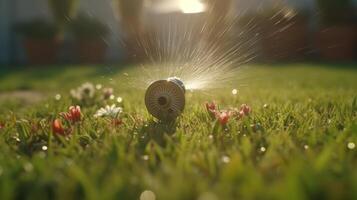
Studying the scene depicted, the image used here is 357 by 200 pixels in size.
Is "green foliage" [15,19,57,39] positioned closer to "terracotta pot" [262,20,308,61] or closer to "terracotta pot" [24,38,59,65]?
"terracotta pot" [24,38,59,65]

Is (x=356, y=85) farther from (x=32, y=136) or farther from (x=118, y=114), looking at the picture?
(x=32, y=136)

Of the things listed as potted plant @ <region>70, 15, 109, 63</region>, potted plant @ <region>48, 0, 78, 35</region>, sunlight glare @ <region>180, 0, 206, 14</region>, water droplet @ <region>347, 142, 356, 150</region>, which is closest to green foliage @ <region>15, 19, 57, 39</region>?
potted plant @ <region>48, 0, 78, 35</region>

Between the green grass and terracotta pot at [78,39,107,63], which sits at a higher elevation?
the green grass

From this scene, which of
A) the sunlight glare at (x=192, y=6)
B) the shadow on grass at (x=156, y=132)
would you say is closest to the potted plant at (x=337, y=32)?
the sunlight glare at (x=192, y=6)

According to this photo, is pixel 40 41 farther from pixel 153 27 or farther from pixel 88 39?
pixel 153 27

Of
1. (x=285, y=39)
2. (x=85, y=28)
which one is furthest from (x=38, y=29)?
(x=285, y=39)

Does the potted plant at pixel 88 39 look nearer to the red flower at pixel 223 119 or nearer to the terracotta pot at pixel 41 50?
the terracotta pot at pixel 41 50

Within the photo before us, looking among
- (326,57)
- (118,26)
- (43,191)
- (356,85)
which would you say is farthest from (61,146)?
(118,26)
